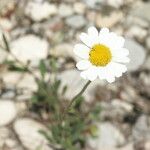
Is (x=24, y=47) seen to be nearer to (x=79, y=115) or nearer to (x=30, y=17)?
(x=30, y=17)

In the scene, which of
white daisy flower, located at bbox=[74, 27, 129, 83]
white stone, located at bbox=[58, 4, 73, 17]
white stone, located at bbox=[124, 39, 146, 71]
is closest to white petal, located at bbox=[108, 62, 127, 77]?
white daisy flower, located at bbox=[74, 27, 129, 83]

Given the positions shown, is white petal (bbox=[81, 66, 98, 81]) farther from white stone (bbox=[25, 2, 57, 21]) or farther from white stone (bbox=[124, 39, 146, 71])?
white stone (bbox=[25, 2, 57, 21])

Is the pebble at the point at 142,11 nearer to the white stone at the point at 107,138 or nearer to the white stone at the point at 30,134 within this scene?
the white stone at the point at 107,138

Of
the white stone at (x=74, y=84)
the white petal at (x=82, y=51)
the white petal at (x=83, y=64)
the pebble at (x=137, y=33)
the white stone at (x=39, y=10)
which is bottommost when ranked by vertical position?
the white stone at (x=74, y=84)

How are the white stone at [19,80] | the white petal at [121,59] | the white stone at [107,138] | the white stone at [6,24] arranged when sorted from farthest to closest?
the white stone at [6,24] < the white stone at [19,80] < the white stone at [107,138] < the white petal at [121,59]

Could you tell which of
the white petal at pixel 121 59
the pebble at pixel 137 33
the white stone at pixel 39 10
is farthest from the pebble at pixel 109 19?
the white petal at pixel 121 59

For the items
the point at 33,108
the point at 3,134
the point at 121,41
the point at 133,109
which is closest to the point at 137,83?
the point at 133,109

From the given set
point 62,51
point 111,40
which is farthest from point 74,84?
point 111,40
